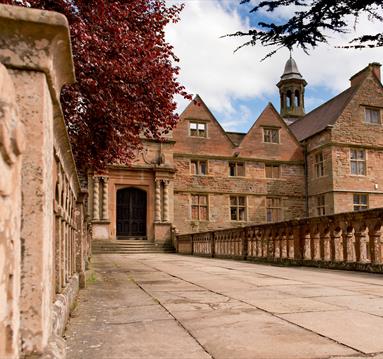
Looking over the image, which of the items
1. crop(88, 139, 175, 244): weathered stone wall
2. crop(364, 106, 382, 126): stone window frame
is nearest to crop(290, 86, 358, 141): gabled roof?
crop(364, 106, 382, 126): stone window frame

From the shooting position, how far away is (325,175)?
25.7 m

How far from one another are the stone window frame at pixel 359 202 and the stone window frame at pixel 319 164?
2.27m

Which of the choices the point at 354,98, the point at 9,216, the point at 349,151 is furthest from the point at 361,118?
the point at 9,216

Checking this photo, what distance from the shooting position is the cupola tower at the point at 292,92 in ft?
143

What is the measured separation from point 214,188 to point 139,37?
18.5m

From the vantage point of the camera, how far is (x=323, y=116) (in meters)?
28.7

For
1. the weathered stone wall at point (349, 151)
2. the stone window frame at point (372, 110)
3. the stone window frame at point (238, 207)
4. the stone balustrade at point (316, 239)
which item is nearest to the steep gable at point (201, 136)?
the stone window frame at point (238, 207)

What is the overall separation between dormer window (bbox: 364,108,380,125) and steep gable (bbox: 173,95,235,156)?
8.41 m

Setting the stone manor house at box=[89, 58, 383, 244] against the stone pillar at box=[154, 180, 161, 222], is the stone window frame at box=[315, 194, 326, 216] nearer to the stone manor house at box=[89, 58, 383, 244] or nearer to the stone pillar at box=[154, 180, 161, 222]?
the stone manor house at box=[89, 58, 383, 244]

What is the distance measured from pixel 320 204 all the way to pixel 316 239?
16599mm

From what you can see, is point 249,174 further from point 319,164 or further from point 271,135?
point 319,164

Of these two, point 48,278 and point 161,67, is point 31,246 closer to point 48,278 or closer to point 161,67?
point 48,278

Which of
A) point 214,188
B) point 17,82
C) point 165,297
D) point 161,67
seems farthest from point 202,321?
point 214,188

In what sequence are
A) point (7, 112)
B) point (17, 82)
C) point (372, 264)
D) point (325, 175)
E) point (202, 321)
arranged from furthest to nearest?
point (325, 175), point (372, 264), point (202, 321), point (17, 82), point (7, 112)
